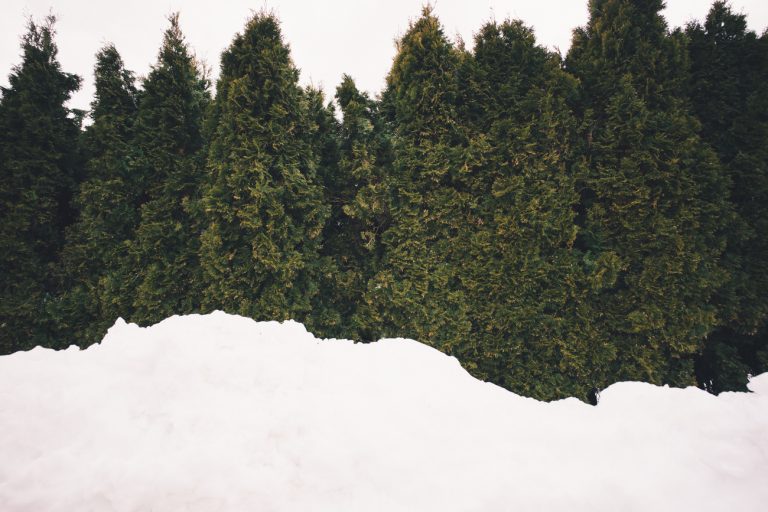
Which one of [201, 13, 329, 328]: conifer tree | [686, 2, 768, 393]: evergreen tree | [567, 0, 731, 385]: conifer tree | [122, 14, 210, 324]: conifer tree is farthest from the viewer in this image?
[122, 14, 210, 324]: conifer tree

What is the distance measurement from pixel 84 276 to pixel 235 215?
147 inches

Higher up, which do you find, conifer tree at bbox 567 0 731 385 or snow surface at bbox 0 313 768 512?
conifer tree at bbox 567 0 731 385

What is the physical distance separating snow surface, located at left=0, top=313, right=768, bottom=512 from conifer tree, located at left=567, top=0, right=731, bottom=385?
2.00 metres

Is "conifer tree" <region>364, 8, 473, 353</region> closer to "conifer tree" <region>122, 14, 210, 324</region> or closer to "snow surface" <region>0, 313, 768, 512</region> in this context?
"snow surface" <region>0, 313, 768, 512</region>

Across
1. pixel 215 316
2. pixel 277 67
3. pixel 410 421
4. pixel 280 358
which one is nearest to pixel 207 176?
pixel 277 67

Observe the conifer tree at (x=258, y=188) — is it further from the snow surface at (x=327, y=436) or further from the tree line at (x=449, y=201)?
the snow surface at (x=327, y=436)

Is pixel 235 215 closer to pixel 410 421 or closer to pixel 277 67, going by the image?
pixel 277 67

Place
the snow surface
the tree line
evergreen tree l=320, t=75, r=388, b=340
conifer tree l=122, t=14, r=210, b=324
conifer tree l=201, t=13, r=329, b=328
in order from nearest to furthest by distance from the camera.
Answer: the snow surface, the tree line, conifer tree l=201, t=13, r=329, b=328, conifer tree l=122, t=14, r=210, b=324, evergreen tree l=320, t=75, r=388, b=340

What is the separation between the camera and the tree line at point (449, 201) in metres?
5.53

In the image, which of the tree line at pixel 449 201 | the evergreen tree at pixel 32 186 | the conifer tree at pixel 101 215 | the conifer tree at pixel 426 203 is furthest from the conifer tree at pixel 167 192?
the conifer tree at pixel 426 203

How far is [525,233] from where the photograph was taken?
5660mm

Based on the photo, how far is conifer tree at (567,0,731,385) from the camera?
17.7 feet

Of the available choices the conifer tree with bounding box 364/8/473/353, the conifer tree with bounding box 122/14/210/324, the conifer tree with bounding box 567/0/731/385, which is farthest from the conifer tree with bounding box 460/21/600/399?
the conifer tree with bounding box 122/14/210/324

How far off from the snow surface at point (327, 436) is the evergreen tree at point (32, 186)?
440cm
